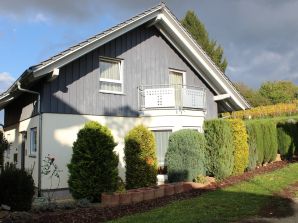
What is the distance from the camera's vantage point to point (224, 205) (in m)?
9.85

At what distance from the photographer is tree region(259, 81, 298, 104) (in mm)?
82125

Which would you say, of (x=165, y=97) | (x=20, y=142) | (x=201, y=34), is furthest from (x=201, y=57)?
(x=201, y=34)

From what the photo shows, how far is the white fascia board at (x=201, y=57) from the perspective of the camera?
1850 centimetres

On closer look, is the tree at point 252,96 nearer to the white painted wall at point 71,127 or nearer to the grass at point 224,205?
the white painted wall at point 71,127

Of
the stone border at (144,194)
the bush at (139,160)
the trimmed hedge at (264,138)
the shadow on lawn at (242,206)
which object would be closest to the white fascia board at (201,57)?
the trimmed hedge at (264,138)

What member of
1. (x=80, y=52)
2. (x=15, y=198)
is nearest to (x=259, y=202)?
(x=15, y=198)

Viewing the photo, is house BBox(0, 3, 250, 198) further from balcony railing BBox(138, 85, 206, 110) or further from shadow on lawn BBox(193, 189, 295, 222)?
shadow on lawn BBox(193, 189, 295, 222)

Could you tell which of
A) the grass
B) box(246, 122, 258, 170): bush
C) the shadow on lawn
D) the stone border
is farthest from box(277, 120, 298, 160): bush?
the shadow on lawn

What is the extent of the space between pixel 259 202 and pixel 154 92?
820cm

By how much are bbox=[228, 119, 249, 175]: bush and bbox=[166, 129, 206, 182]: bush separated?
2338mm

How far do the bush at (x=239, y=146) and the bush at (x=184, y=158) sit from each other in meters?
2.34

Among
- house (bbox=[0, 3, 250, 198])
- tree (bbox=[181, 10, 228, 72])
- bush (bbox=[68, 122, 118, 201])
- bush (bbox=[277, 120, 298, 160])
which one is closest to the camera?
bush (bbox=[68, 122, 118, 201])

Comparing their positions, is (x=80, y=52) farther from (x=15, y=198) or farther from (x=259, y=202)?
(x=259, y=202)

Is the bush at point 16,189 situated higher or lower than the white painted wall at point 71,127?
Result: lower
